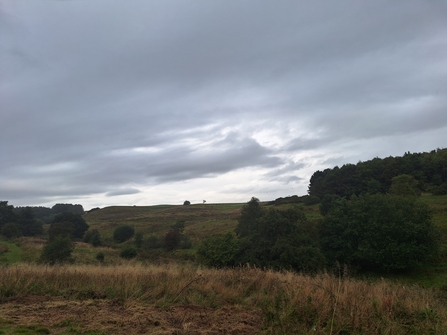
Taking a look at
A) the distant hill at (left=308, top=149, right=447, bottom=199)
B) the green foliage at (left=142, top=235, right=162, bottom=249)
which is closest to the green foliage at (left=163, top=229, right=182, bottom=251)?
the green foliage at (left=142, top=235, right=162, bottom=249)

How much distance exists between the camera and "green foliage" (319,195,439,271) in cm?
2580

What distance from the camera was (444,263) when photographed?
26.9 m

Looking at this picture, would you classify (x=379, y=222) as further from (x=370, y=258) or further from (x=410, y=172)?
(x=410, y=172)

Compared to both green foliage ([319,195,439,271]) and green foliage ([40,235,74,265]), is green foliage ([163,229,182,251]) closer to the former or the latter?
green foliage ([40,235,74,265])

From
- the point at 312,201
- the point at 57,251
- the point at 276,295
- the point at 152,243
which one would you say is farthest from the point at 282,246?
the point at 312,201

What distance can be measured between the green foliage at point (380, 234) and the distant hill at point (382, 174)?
3790 cm

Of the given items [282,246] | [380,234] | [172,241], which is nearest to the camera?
[282,246]

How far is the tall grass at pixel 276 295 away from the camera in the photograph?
5133 mm

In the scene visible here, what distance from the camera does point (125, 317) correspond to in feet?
19.3

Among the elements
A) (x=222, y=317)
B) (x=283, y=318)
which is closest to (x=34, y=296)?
(x=222, y=317)

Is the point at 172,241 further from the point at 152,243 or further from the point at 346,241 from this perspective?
the point at 346,241

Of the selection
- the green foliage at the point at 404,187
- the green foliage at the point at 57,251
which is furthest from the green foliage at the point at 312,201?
the green foliage at the point at 57,251

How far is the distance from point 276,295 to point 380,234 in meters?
25.2

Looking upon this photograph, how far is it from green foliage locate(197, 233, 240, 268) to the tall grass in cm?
1644
